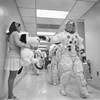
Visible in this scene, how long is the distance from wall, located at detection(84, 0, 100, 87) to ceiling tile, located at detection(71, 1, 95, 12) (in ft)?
0.33

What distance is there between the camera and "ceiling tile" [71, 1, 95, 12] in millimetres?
2714

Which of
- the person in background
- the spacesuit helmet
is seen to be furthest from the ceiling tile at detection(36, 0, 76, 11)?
the person in background

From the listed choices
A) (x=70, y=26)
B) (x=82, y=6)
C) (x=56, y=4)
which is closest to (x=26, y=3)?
(x=56, y=4)

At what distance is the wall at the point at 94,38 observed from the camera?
2590 mm

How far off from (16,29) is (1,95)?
1.11 meters

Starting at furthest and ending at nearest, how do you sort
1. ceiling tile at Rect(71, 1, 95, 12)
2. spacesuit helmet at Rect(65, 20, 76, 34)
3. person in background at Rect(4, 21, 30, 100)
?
ceiling tile at Rect(71, 1, 95, 12) → spacesuit helmet at Rect(65, 20, 76, 34) → person in background at Rect(4, 21, 30, 100)

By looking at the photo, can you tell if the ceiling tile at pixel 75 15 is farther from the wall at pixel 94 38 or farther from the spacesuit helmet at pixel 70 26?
the spacesuit helmet at pixel 70 26

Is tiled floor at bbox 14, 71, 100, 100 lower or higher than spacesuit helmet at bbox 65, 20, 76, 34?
lower

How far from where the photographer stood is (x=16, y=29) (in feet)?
6.17

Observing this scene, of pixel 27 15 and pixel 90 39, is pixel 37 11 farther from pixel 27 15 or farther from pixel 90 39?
pixel 90 39

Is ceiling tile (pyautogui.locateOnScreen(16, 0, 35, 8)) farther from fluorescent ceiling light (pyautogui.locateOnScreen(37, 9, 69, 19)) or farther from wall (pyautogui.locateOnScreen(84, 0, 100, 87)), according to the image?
wall (pyautogui.locateOnScreen(84, 0, 100, 87))

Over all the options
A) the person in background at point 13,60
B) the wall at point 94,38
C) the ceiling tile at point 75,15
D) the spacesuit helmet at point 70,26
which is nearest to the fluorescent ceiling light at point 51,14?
the ceiling tile at point 75,15

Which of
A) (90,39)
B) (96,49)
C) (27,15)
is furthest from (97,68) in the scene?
(27,15)

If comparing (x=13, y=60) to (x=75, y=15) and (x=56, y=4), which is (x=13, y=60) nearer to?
(x=56, y=4)
